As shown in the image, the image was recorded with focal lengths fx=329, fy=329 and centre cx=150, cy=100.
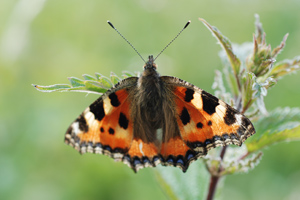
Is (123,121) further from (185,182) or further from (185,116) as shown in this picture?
(185,182)

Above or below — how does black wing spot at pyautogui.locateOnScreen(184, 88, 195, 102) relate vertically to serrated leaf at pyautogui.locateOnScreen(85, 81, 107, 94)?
below

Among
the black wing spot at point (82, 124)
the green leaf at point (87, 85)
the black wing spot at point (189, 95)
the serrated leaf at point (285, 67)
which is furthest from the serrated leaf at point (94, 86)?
the serrated leaf at point (285, 67)

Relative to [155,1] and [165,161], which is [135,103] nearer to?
[165,161]

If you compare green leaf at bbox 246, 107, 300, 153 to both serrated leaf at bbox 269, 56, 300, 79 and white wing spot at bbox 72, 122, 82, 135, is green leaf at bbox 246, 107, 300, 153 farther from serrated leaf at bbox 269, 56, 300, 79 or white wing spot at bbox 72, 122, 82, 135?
white wing spot at bbox 72, 122, 82, 135

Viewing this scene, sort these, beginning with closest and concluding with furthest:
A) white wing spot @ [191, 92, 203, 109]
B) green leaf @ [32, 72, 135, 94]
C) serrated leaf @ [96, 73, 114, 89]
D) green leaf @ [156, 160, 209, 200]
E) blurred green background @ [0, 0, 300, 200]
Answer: green leaf @ [32, 72, 135, 94] → serrated leaf @ [96, 73, 114, 89] → white wing spot @ [191, 92, 203, 109] → green leaf @ [156, 160, 209, 200] → blurred green background @ [0, 0, 300, 200]

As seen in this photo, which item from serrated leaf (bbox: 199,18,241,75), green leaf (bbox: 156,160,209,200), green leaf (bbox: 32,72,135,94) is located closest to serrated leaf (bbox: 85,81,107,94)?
green leaf (bbox: 32,72,135,94)

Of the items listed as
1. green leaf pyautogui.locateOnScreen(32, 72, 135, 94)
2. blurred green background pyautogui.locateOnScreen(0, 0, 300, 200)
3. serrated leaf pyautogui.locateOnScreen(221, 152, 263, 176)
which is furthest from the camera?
blurred green background pyautogui.locateOnScreen(0, 0, 300, 200)

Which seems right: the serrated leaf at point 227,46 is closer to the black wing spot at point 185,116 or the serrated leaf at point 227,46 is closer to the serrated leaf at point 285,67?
the serrated leaf at point 285,67
